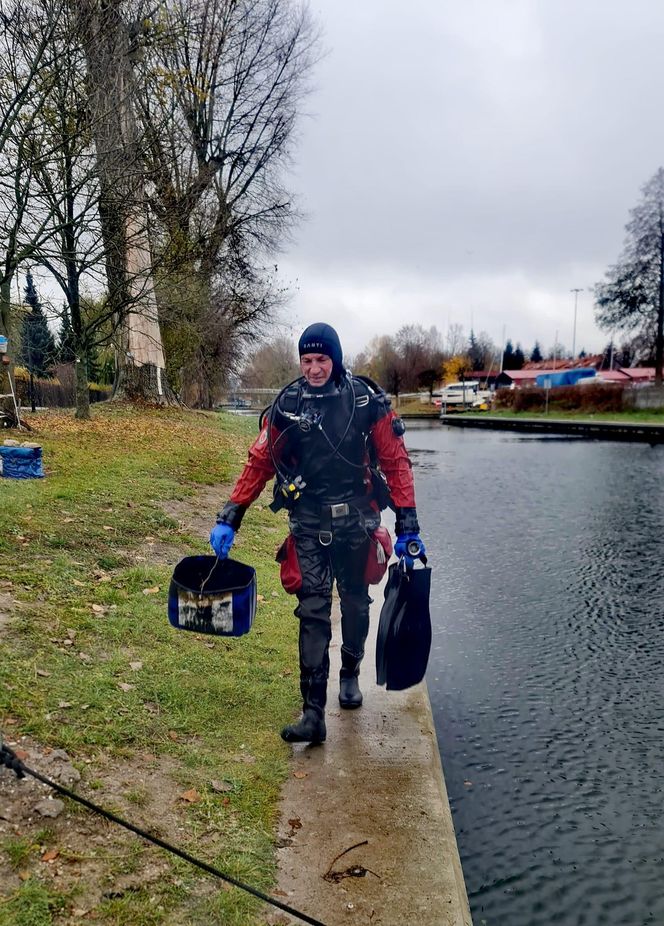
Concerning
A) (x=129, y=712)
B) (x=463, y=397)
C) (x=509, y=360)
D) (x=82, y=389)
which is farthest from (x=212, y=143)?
(x=509, y=360)

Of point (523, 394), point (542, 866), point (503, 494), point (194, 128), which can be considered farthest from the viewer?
point (523, 394)

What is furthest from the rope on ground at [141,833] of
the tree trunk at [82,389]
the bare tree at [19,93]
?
the tree trunk at [82,389]

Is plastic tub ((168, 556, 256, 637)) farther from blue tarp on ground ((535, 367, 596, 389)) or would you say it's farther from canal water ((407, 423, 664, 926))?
blue tarp on ground ((535, 367, 596, 389))

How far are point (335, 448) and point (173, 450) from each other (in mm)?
9191

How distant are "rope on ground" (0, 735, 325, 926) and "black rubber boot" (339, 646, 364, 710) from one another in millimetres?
1559

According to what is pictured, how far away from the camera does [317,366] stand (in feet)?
11.0

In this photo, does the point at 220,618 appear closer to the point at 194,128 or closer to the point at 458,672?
the point at 458,672

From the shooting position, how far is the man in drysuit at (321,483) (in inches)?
133

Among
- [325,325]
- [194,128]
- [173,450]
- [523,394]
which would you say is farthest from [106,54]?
[523,394]

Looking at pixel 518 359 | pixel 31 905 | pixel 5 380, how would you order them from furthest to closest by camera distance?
1. pixel 518 359
2. pixel 5 380
3. pixel 31 905

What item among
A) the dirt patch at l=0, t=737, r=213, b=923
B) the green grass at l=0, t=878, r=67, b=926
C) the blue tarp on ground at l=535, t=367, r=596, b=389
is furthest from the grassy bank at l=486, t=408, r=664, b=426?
the green grass at l=0, t=878, r=67, b=926

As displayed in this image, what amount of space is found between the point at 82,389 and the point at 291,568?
13319 millimetres

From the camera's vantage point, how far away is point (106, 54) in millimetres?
10125

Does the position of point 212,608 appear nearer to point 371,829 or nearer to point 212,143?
point 371,829
